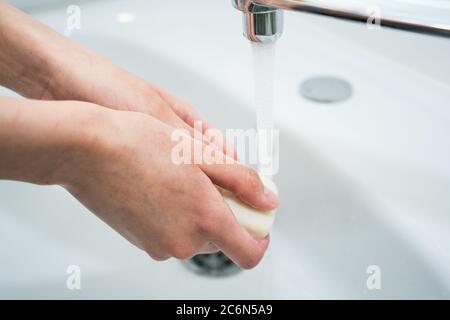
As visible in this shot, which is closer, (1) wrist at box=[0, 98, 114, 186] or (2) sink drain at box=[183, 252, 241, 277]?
(1) wrist at box=[0, 98, 114, 186]

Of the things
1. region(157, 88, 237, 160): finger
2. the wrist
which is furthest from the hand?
the wrist

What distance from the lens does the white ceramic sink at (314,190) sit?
0.43 metres

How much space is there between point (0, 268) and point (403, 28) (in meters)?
0.43

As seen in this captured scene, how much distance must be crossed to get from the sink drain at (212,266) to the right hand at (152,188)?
0.22 metres

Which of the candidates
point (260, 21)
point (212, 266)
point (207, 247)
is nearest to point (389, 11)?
point (260, 21)

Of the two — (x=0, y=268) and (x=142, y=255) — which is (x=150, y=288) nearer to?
(x=142, y=255)

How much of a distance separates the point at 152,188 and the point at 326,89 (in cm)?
30

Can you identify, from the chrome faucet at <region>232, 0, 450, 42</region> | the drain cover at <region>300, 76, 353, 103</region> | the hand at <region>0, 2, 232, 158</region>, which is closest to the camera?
the chrome faucet at <region>232, 0, 450, 42</region>

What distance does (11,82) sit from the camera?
424 mm

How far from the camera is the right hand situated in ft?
0.97

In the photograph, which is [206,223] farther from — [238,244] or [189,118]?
[189,118]

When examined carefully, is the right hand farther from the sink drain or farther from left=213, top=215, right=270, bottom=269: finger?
the sink drain

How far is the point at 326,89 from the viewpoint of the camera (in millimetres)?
541
